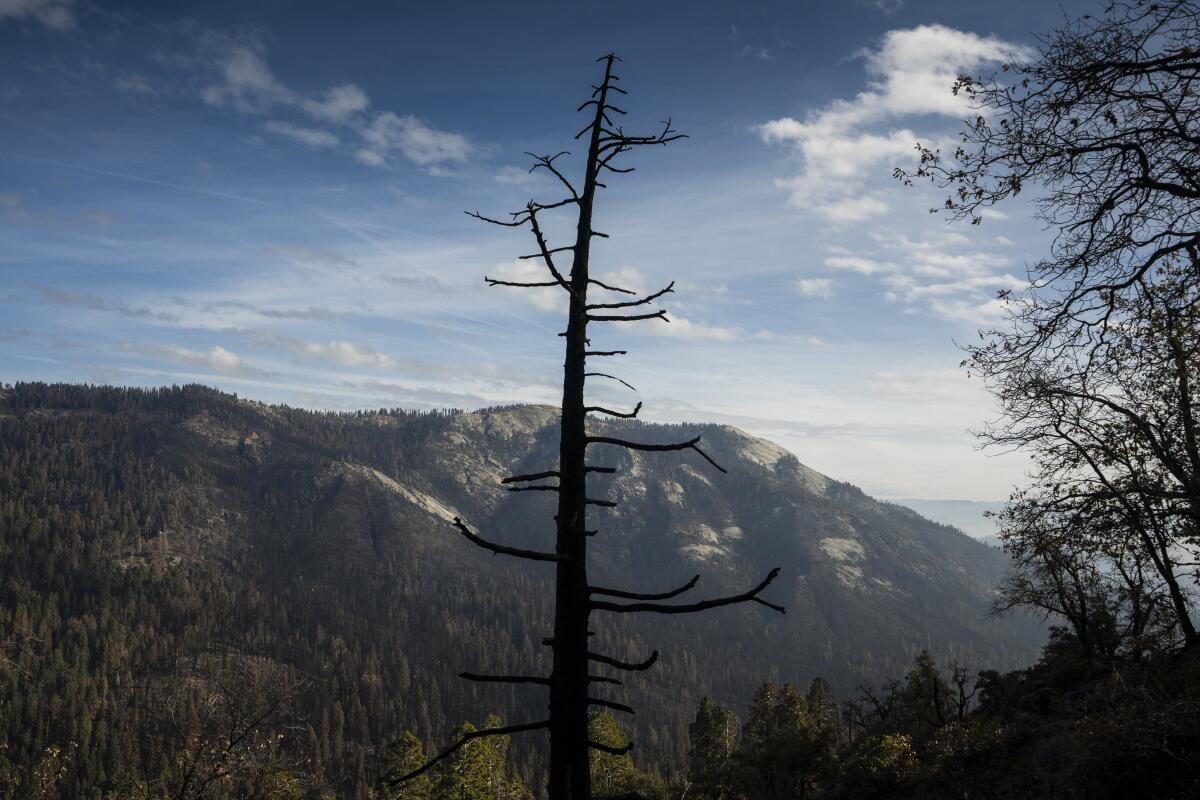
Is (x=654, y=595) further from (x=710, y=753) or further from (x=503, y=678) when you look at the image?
(x=710, y=753)

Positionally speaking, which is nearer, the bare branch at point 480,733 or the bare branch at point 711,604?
the bare branch at point 480,733

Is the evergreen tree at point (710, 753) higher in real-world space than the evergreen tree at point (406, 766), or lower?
lower

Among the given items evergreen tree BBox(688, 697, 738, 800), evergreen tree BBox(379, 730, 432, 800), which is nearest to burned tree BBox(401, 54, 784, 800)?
evergreen tree BBox(379, 730, 432, 800)

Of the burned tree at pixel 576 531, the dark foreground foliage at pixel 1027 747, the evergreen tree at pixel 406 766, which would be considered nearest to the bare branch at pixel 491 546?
the burned tree at pixel 576 531

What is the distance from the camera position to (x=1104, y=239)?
849 centimetres

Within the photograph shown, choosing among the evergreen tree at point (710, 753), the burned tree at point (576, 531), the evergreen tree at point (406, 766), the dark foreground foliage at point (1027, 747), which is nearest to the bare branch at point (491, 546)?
the burned tree at point (576, 531)

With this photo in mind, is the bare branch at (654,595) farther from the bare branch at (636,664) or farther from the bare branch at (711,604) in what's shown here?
the bare branch at (636,664)

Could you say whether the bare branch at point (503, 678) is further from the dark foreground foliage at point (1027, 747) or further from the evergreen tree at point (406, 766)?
the evergreen tree at point (406, 766)

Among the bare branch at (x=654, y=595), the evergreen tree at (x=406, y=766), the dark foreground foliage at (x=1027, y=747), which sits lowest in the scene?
the evergreen tree at (x=406, y=766)

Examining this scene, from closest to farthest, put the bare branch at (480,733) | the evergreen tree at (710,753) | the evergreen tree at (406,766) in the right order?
the bare branch at (480,733), the evergreen tree at (406,766), the evergreen tree at (710,753)

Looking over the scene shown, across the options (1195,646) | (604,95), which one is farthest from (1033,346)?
(1195,646)

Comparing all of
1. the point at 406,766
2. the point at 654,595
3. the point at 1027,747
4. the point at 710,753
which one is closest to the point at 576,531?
the point at 654,595

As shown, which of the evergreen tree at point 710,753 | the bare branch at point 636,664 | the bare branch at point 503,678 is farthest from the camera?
the evergreen tree at point 710,753

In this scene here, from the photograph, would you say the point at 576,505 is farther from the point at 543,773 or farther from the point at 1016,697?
the point at 543,773
